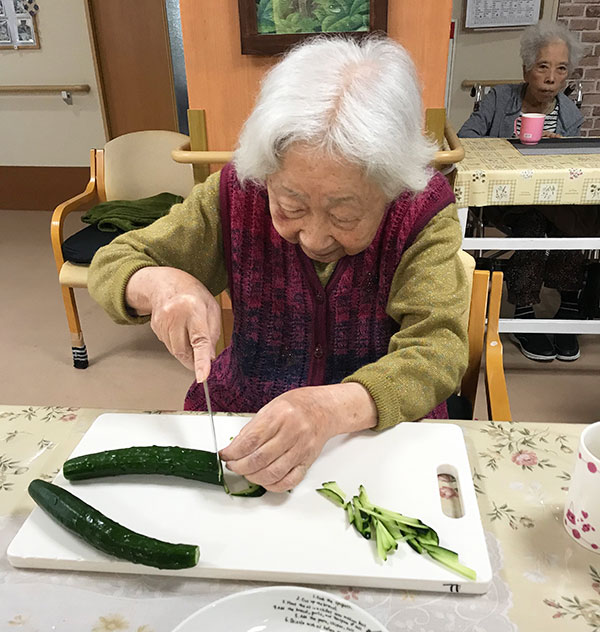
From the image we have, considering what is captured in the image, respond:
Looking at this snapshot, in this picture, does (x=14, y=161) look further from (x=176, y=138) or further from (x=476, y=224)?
(x=476, y=224)

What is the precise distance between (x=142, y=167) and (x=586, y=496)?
2.53 meters

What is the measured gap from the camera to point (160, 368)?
8.88ft

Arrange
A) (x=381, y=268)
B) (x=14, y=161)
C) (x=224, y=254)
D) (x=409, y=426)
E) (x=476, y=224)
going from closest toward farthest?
(x=409, y=426)
(x=381, y=268)
(x=224, y=254)
(x=476, y=224)
(x=14, y=161)

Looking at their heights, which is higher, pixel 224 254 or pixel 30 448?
pixel 224 254

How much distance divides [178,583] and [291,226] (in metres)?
0.57

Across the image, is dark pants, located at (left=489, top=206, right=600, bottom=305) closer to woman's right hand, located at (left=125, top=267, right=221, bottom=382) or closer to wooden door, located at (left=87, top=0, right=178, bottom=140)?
woman's right hand, located at (left=125, top=267, right=221, bottom=382)

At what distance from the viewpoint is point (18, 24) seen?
4137 mm

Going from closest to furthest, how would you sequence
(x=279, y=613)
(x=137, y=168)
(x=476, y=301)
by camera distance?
(x=279, y=613)
(x=476, y=301)
(x=137, y=168)

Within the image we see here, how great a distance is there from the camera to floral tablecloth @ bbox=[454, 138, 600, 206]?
212cm

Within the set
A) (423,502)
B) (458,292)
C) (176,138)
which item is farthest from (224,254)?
(176,138)

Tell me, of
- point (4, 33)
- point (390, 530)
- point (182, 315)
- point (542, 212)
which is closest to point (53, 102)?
point (4, 33)

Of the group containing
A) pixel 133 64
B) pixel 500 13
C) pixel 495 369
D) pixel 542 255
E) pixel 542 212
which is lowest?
pixel 542 255

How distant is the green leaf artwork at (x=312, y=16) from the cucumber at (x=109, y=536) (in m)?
1.60

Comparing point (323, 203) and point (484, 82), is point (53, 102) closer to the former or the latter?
point (484, 82)
